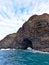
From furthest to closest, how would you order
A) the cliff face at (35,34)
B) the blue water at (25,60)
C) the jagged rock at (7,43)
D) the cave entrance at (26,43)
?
the jagged rock at (7,43), the cave entrance at (26,43), the cliff face at (35,34), the blue water at (25,60)

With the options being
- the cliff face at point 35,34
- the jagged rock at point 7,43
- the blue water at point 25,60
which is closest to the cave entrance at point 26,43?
the cliff face at point 35,34

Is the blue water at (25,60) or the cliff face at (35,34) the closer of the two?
the blue water at (25,60)

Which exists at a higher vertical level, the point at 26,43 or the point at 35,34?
the point at 35,34

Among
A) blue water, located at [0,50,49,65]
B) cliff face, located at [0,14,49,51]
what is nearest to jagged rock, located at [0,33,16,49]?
cliff face, located at [0,14,49,51]

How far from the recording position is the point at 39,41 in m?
131

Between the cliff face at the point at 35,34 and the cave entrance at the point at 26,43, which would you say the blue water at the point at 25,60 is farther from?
the cave entrance at the point at 26,43

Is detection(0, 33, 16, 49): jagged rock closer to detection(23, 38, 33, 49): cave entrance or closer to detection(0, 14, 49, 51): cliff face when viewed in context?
detection(0, 14, 49, 51): cliff face

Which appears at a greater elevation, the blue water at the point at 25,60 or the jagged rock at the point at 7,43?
the jagged rock at the point at 7,43

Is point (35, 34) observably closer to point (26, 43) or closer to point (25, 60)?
point (26, 43)

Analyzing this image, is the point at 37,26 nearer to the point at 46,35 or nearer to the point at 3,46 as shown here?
the point at 46,35

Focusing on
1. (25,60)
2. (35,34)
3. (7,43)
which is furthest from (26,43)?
(25,60)

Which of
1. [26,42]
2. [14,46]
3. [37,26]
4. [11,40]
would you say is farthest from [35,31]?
[11,40]

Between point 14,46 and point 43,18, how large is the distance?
3863cm

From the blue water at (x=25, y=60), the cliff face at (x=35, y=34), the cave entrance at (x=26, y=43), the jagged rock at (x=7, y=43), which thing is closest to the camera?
the blue water at (x=25, y=60)
